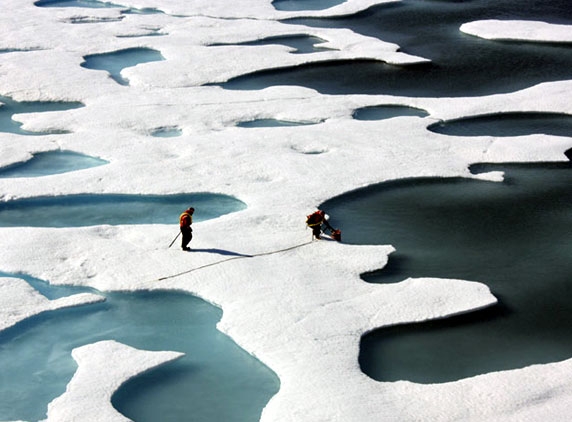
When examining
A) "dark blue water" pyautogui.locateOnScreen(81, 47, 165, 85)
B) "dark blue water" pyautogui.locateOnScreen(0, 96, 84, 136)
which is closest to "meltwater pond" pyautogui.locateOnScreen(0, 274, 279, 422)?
"dark blue water" pyautogui.locateOnScreen(0, 96, 84, 136)

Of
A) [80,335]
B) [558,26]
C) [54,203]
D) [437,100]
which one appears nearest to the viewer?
[80,335]

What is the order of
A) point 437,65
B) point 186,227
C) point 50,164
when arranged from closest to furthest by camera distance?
1. point 186,227
2. point 50,164
3. point 437,65

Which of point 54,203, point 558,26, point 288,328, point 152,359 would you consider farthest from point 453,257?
point 558,26

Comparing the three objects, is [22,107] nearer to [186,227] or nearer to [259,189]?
→ [259,189]

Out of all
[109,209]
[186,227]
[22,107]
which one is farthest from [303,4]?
[186,227]

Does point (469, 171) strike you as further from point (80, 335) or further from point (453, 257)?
point (80, 335)
